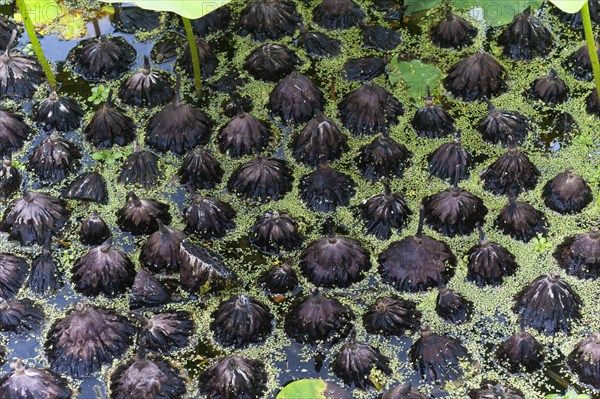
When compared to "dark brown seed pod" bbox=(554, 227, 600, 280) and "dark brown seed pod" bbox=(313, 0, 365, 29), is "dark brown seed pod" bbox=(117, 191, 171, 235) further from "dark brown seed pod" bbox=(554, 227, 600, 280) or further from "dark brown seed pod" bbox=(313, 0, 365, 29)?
"dark brown seed pod" bbox=(554, 227, 600, 280)

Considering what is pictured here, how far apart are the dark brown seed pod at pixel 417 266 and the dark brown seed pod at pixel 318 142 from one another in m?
0.95

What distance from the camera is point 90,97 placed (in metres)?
8.11

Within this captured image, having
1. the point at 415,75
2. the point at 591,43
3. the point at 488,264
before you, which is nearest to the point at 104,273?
the point at 488,264

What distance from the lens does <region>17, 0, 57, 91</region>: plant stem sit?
25.7 feet

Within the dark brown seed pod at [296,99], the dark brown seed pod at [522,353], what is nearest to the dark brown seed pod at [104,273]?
the dark brown seed pod at [296,99]

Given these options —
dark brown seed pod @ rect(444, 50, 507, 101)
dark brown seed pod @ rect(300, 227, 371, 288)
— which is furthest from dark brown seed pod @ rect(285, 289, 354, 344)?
dark brown seed pod @ rect(444, 50, 507, 101)

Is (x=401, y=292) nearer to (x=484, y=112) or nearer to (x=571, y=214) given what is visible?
(x=571, y=214)

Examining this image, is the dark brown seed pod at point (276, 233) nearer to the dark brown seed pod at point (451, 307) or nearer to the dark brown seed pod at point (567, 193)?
the dark brown seed pod at point (451, 307)

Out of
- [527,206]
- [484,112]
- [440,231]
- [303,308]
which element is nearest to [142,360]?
[303,308]

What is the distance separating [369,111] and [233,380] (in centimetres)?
228

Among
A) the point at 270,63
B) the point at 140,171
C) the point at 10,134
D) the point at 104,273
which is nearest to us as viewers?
the point at 104,273

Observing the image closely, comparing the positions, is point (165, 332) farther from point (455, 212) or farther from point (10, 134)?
point (10, 134)

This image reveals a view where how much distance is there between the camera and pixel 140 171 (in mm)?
7434

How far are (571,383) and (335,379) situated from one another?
126 centimetres
